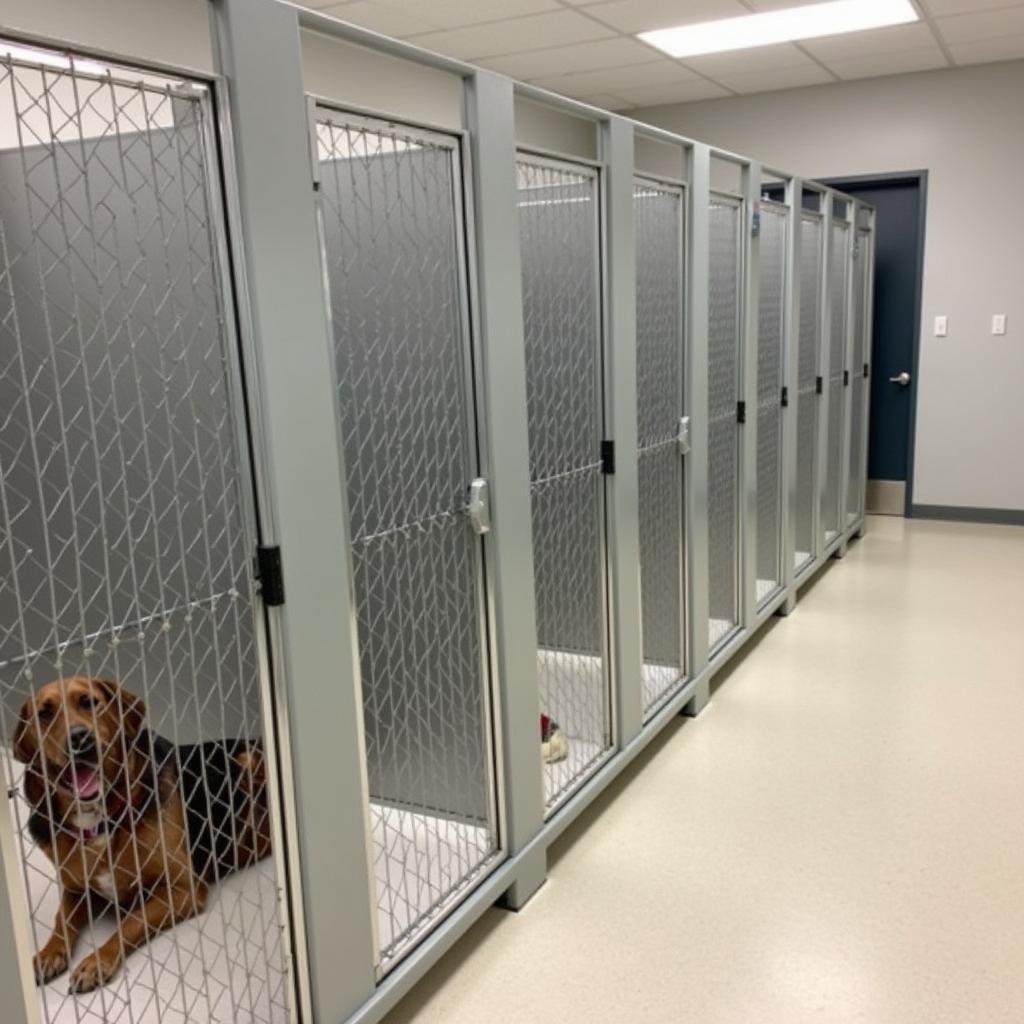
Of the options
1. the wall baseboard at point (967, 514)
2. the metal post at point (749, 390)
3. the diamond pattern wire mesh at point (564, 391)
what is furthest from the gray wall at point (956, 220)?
the diamond pattern wire mesh at point (564, 391)

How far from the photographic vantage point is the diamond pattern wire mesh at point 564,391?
2557 mm

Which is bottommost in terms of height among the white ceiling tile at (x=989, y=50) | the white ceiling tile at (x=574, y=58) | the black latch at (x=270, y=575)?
the black latch at (x=270, y=575)

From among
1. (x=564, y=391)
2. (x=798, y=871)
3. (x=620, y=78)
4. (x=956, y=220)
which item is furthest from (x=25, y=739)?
(x=956, y=220)

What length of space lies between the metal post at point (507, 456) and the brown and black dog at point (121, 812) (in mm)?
599

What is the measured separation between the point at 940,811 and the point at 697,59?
443 cm

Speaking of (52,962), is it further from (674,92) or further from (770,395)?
(674,92)

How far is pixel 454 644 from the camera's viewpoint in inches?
89.7

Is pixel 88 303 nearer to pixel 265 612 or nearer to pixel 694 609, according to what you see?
pixel 265 612

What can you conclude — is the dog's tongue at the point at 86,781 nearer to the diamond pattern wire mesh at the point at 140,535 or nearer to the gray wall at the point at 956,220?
the diamond pattern wire mesh at the point at 140,535

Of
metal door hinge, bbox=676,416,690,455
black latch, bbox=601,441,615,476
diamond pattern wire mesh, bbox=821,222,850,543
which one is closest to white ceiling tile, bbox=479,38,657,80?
diamond pattern wire mesh, bbox=821,222,850,543

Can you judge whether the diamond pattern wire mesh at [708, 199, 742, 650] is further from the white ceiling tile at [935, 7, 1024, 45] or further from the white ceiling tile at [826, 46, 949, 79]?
the white ceiling tile at [826, 46, 949, 79]

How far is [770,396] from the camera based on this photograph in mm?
4207

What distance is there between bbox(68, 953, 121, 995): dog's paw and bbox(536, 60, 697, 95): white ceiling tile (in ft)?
17.5

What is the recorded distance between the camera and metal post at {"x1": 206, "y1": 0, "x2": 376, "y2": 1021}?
147 centimetres
